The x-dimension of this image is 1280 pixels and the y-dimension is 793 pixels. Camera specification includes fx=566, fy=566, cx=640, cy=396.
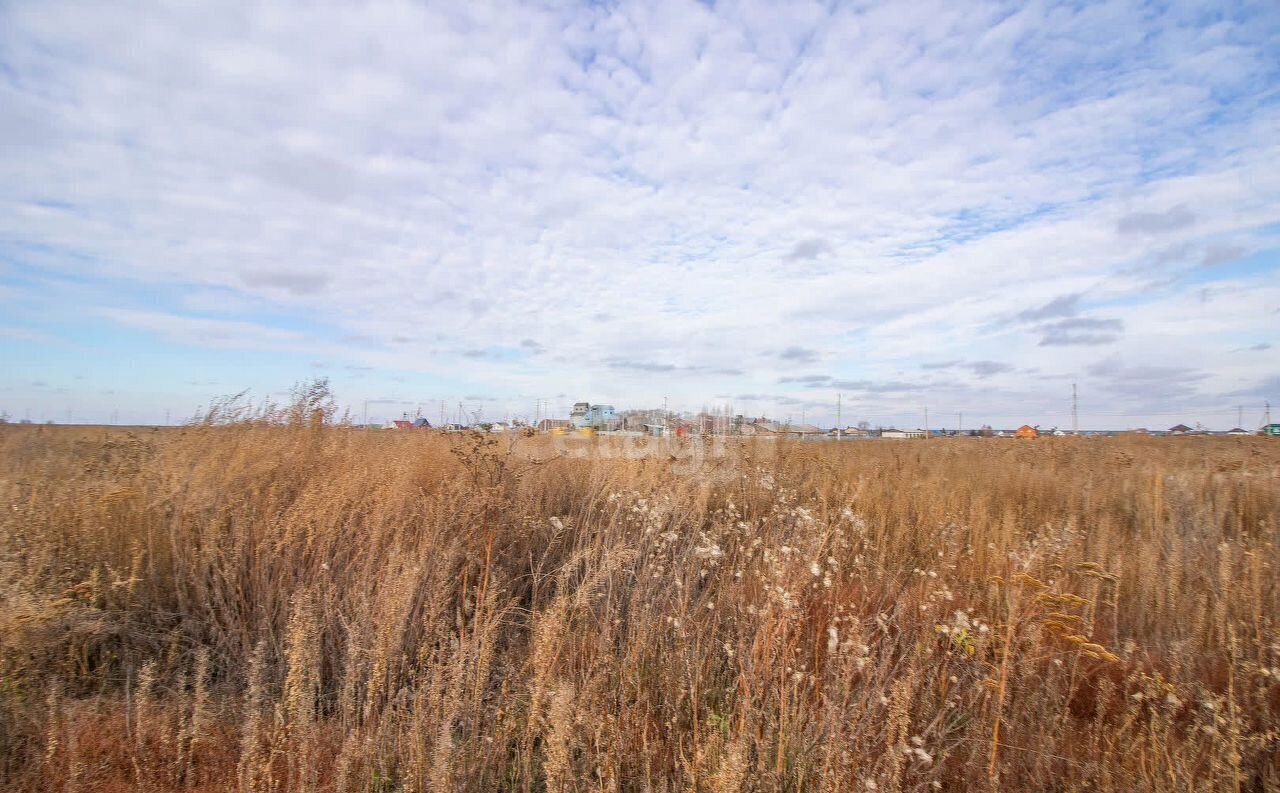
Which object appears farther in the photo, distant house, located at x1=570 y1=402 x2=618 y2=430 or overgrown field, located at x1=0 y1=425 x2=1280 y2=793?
distant house, located at x1=570 y1=402 x2=618 y2=430

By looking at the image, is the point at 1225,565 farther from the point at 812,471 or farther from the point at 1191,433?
the point at 1191,433

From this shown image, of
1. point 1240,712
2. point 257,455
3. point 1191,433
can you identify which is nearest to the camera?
point 1240,712

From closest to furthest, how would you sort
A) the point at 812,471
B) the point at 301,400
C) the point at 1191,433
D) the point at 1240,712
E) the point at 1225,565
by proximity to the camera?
the point at 1240,712, the point at 1225,565, the point at 301,400, the point at 812,471, the point at 1191,433

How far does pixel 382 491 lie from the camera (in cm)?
429

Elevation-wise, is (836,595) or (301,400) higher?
(301,400)

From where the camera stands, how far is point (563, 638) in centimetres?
283

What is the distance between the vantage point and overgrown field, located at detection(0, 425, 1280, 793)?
221 cm

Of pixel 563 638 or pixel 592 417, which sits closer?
pixel 563 638

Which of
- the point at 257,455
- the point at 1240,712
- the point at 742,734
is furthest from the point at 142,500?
the point at 1240,712

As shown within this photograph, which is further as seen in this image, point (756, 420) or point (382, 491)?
point (756, 420)

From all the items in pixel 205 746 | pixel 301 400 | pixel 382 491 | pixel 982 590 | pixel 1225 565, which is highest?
pixel 301 400

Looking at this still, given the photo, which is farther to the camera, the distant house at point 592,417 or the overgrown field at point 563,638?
the distant house at point 592,417

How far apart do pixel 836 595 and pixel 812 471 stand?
4654 millimetres

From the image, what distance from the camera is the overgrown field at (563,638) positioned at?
221cm
